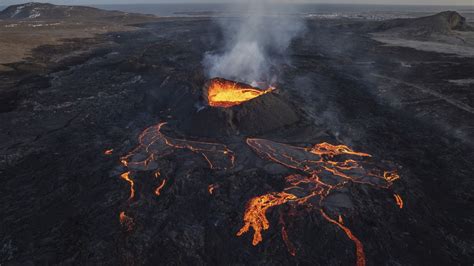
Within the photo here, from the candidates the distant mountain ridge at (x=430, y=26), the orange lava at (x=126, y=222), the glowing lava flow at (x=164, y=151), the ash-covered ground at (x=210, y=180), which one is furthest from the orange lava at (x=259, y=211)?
the distant mountain ridge at (x=430, y=26)

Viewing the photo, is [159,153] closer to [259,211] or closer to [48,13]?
[259,211]

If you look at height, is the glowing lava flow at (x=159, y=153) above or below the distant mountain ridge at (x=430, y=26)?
below

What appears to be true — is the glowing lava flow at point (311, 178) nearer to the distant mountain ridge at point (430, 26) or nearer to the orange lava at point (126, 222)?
the orange lava at point (126, 222)

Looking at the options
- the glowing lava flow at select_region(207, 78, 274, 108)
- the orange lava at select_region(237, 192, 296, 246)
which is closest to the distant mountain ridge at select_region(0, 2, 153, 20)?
the glowing lava flow at select_region(207, 78, 274, 108)

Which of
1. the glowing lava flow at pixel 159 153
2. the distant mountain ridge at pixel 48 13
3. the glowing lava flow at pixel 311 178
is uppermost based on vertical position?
the distant mountain ridge at pixel 48 13

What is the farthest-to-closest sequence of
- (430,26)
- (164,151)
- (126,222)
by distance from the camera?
(430,26), (164,151), (126,222)

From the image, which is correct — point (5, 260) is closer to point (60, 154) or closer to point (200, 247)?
point (200, 247)

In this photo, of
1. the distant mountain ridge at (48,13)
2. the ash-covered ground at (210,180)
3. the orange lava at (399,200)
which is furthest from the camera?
the distant mountain ridge at (48,13)

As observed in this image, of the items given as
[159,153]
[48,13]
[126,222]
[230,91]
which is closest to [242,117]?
[230,91]
